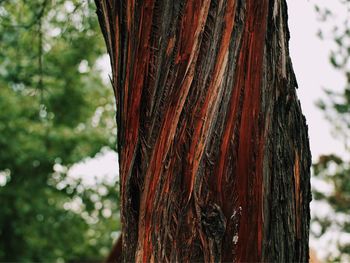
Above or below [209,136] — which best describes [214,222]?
below

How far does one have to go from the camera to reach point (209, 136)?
7.04 feet

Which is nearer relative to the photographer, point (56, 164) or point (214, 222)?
point (214, 222)

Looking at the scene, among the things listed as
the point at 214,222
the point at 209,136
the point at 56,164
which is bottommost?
the point at 214,222

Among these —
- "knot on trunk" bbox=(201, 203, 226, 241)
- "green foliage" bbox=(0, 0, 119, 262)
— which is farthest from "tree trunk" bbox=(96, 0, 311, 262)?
"green foliage" bbox=(0, 0, 119, 262)

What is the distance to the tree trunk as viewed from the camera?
2109 millimetres

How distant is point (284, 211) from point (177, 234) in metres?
0.35

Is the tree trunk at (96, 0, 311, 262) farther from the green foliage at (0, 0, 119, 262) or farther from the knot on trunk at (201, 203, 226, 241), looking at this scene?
the green foliage at (0, 0, 119, 262)

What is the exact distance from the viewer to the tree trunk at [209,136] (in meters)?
2.11

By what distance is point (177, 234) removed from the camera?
82.4 inches

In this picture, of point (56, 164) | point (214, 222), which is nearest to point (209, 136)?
point (214, 222)

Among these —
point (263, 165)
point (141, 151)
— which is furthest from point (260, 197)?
point (141, 151)

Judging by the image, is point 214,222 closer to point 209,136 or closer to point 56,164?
point 209,136

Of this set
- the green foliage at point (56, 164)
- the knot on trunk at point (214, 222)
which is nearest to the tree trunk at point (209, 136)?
the knot on trunk at point (214, 222)

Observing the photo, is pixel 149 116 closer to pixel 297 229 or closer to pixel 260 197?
pixel 260 197
